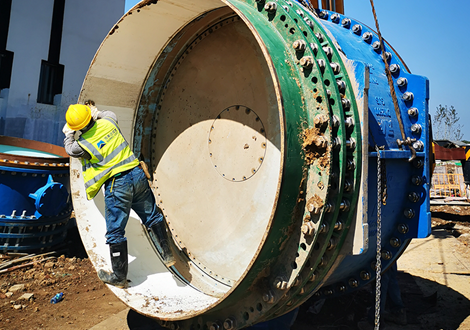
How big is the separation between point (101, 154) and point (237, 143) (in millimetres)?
1081

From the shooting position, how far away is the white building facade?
305 inches

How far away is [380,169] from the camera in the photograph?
217 cm

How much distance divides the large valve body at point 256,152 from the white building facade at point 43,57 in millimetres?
5714

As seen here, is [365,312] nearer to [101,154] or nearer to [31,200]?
[101,154]

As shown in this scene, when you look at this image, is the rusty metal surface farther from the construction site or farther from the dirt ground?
the dirt ground

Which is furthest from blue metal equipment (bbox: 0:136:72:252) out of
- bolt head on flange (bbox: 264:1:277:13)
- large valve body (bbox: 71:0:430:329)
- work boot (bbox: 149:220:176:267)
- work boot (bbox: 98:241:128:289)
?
bolt head on flange (bbox: 264:1:277:13)

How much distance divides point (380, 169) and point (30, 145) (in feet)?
14.7

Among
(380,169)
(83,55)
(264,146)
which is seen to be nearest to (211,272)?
(264,146)

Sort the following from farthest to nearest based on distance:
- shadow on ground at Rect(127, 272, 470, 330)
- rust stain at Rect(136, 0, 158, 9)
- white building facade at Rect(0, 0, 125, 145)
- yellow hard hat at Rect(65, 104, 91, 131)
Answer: white building facade at Rect(0, 0, 125, 145) < shadow on ground at Rect(127, 272, 470, 330) < yellow hard hat at Rect(65, 104, 91, 131) < rust stain at Rect(136, 0, 158, 9)

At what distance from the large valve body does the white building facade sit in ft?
18.7

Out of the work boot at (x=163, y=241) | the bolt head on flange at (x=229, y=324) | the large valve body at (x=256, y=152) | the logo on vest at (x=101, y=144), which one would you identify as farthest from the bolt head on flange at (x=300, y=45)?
the work boot at (x=163, y=241)

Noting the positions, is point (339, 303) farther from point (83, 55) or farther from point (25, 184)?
point (83, 55)

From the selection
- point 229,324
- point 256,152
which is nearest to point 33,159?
point 256,152

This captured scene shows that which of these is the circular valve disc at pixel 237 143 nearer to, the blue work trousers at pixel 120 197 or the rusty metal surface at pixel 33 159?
the blue work trousers at pixel 120 197
